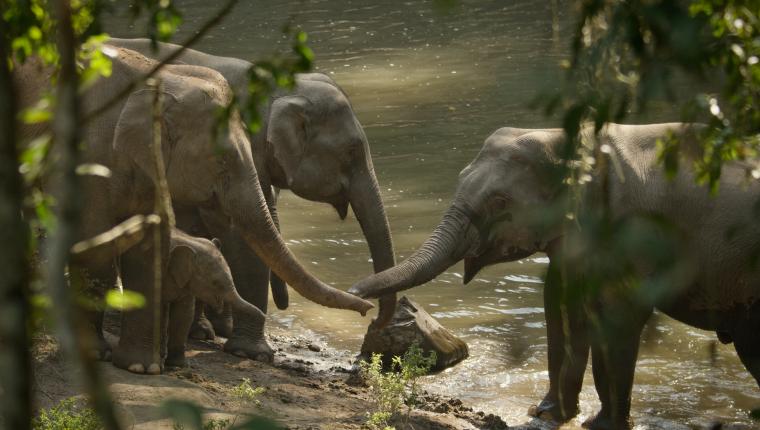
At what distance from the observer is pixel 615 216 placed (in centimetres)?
634

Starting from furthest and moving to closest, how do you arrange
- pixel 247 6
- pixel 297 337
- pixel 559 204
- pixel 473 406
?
pixel 247 6
pixel 297 337
pixel 473 406
pixel 559 204

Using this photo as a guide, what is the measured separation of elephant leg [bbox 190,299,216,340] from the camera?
8229 mm

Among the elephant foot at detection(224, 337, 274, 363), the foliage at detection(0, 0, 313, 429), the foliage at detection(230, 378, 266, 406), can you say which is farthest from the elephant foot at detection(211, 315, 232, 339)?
the foliage at detection(0, 0, 313, 429)

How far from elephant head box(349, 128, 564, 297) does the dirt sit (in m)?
0.71

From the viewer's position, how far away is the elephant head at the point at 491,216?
702cm

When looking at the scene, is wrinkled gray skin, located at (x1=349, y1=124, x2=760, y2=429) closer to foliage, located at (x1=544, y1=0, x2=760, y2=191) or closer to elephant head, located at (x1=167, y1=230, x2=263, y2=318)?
elephant head, located at (x1=167, y1=230, x2=263, y2=318)

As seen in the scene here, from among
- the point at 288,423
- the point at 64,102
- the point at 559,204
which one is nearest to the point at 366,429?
the point at 288,423

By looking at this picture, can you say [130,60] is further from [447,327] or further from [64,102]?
[64,102]

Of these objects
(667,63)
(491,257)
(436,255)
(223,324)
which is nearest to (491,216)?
(491,257)

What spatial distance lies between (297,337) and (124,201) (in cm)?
242

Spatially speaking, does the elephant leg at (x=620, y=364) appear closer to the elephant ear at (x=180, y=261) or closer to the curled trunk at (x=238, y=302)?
the curled trunk at (x=238, y=302)

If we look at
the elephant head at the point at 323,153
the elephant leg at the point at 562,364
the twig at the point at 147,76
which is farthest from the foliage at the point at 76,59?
the elephant head at the point at 323,153

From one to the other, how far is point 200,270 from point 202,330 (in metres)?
1.59

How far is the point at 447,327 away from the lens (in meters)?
9.02
